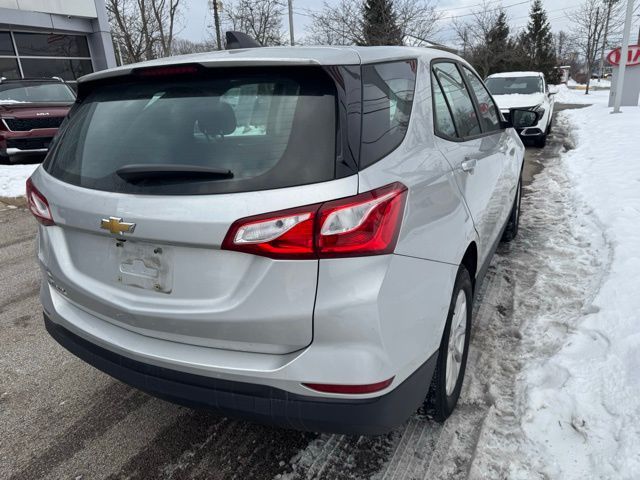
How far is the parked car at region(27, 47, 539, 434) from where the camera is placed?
1.61 meters

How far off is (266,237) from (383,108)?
0.69m

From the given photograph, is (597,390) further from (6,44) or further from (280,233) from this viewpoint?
(6,44)

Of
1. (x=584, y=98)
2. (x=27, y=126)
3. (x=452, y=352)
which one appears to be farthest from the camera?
(x=584, y=98)

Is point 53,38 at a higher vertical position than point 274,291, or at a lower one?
higher

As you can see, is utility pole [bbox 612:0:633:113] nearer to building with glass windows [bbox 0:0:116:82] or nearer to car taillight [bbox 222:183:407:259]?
Result: car taillight [bbox 222:183:407:259]

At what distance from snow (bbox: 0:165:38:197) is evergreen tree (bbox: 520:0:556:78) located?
38.0 meters

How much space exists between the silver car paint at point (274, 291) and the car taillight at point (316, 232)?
0.03 m

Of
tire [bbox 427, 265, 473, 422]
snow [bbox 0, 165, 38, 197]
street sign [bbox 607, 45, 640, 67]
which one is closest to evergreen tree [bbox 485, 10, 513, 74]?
street sign [bbox 607, 45, 640, 67]

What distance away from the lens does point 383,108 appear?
1859 mm

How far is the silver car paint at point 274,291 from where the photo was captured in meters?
1.61

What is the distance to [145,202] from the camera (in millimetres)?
1744

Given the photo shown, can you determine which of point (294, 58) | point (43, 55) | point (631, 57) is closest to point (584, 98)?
point (631, 57)

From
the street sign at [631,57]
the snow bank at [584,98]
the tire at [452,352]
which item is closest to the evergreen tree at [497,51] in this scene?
the snow bank at [584,98]

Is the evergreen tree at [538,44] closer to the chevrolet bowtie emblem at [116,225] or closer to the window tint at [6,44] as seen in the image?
the window tint at [6,44]
